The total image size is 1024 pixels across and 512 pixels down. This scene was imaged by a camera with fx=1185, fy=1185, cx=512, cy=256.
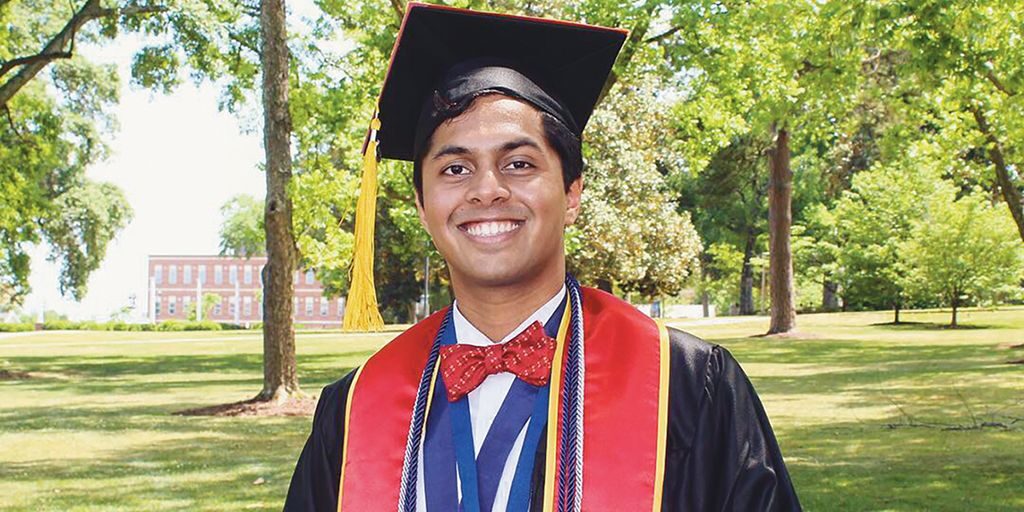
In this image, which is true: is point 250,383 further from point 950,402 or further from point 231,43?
point 950,402

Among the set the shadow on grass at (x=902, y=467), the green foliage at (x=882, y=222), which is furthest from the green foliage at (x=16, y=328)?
the shadow on grass at (x=902, y=467)

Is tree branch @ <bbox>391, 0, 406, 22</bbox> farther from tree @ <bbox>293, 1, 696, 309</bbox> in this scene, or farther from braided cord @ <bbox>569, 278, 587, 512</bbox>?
braided cord @ <bbox>569, 278, 587, 512</bbox>

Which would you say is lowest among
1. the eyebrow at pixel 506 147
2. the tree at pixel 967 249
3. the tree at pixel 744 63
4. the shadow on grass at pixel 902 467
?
the shadow on grass at pixel 902 467

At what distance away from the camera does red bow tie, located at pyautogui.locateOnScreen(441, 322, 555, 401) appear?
2311 millimetres

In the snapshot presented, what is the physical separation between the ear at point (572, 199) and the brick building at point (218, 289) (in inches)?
3980

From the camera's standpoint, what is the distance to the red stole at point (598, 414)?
2182 millimetres

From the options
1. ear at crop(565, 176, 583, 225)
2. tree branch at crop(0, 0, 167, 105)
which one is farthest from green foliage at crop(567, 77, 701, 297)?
ear at crop(565, 176, 583, 225)

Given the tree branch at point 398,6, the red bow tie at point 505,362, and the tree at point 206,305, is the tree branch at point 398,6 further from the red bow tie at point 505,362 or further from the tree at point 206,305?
the tree at point 206,305

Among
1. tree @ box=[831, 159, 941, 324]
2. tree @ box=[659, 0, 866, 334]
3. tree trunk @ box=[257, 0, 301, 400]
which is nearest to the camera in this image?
tree trunk @ box=[257, 0, 301, 400]

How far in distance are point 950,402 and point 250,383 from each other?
12.1 metres

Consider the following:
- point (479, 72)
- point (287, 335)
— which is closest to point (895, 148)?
point (287, 335)

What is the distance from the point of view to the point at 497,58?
8.56 feet

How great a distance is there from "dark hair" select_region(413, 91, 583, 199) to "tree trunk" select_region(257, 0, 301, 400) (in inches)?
505

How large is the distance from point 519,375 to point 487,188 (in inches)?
14.6
